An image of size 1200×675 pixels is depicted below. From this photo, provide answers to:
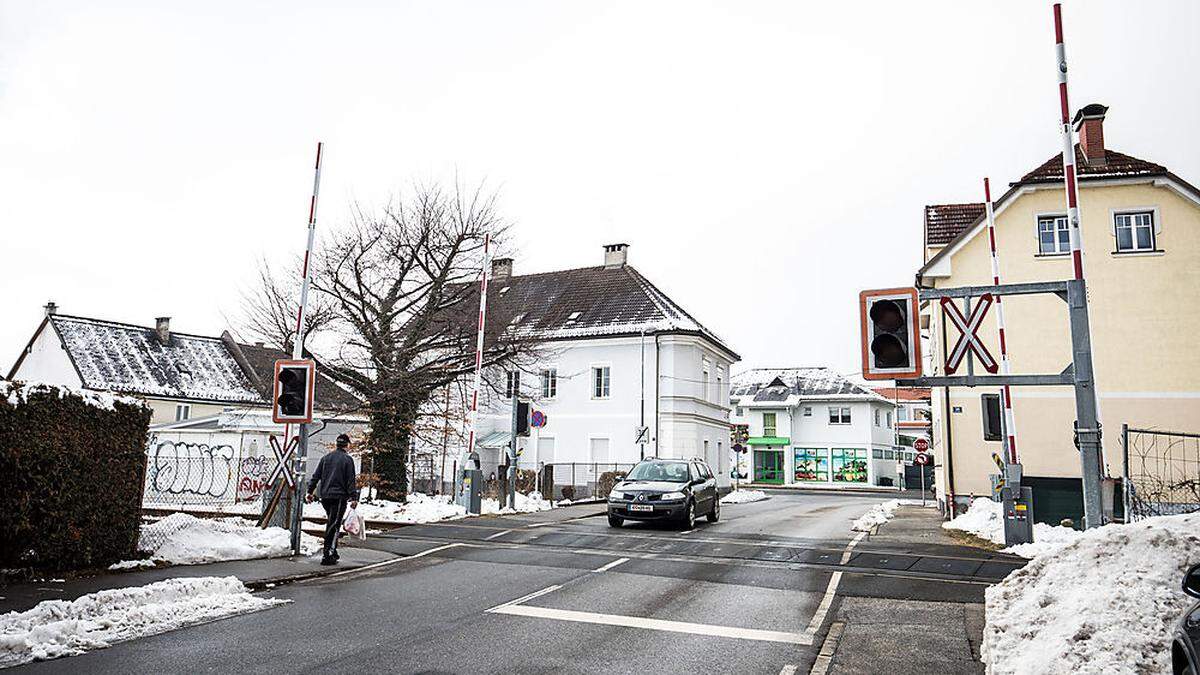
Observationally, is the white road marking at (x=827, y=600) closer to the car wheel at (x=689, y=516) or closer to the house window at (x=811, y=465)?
the car wheel at (x=689, y=516)

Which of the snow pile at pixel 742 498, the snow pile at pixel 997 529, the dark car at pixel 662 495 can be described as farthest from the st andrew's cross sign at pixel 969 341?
the snow pile at pixel 742 498

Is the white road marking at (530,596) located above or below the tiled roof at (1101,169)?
below

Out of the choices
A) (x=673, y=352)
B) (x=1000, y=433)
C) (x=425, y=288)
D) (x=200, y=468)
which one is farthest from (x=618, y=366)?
(x=1000, y=433)

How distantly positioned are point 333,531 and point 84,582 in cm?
351

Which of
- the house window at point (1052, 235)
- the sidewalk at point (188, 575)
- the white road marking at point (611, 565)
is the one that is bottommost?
the white road marking at point (611, 565)

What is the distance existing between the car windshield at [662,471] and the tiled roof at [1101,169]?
14.7 meters

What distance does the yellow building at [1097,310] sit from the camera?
2542 cm

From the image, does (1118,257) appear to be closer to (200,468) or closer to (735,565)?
(735,565)

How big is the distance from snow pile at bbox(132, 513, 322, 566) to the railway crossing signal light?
9468 mm

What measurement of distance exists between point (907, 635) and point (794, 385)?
6150 cm

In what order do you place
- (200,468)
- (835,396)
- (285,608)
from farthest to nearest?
(835,396), (200,468), (285,608)

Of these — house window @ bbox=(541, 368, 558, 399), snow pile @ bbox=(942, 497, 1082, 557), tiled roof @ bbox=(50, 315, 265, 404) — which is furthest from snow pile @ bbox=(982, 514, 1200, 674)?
tiled roof @ bbox=(50, 315, 265, 404)

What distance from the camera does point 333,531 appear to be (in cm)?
1274

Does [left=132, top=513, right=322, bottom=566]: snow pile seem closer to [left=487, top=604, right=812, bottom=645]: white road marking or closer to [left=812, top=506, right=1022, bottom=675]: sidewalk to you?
[left=487, top=604, right=812, bottom=645]: white road marking
